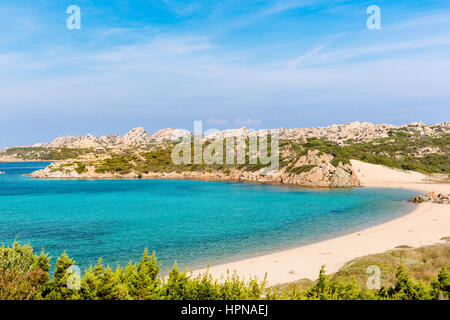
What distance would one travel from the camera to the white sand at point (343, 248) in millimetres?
20859

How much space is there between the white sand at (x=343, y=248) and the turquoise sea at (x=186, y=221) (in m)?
1.66

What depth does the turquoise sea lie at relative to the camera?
27.0 meters

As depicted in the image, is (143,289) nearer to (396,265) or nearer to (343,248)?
(396,265)

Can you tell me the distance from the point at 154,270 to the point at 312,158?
77.7m

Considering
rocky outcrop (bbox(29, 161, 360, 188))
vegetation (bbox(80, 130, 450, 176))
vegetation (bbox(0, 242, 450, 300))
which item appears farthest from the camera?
vegetation (bbox(80, 130, 450, 176))

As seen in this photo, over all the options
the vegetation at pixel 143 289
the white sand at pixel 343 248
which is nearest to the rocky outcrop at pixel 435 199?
the white sand at pixel 343 248

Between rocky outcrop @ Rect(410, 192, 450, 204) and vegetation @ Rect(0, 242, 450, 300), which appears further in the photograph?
rocky outcrop @ Rect(410, 192, 450, 204)

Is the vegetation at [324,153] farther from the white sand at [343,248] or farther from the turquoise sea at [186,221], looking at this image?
the white sand at [343,248]

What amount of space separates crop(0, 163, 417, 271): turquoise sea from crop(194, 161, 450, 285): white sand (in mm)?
1658

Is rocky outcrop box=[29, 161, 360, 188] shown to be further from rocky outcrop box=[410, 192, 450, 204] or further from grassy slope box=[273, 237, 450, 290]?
grassy slope box=[273, 237, 450, 290]

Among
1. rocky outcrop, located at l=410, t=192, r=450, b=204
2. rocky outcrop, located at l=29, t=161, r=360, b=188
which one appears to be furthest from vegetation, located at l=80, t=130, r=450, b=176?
rocky outcrop, located at l=410, t=192, r=450, b=204

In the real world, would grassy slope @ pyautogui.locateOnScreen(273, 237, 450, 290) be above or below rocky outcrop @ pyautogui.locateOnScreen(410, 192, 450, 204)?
above

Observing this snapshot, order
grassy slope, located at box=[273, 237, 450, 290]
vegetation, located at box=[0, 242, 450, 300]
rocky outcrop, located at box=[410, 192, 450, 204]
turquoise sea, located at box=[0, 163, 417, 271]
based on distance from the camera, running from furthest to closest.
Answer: rocky outcrop, located at box=[410, 192, 450, 204] → turquoise sea, located at box=[0, 163, 417, 271] → grassy slope, located at box=[273, 237, 450, 290] → vegetation, located at box=[0, 242, 450, 300]
